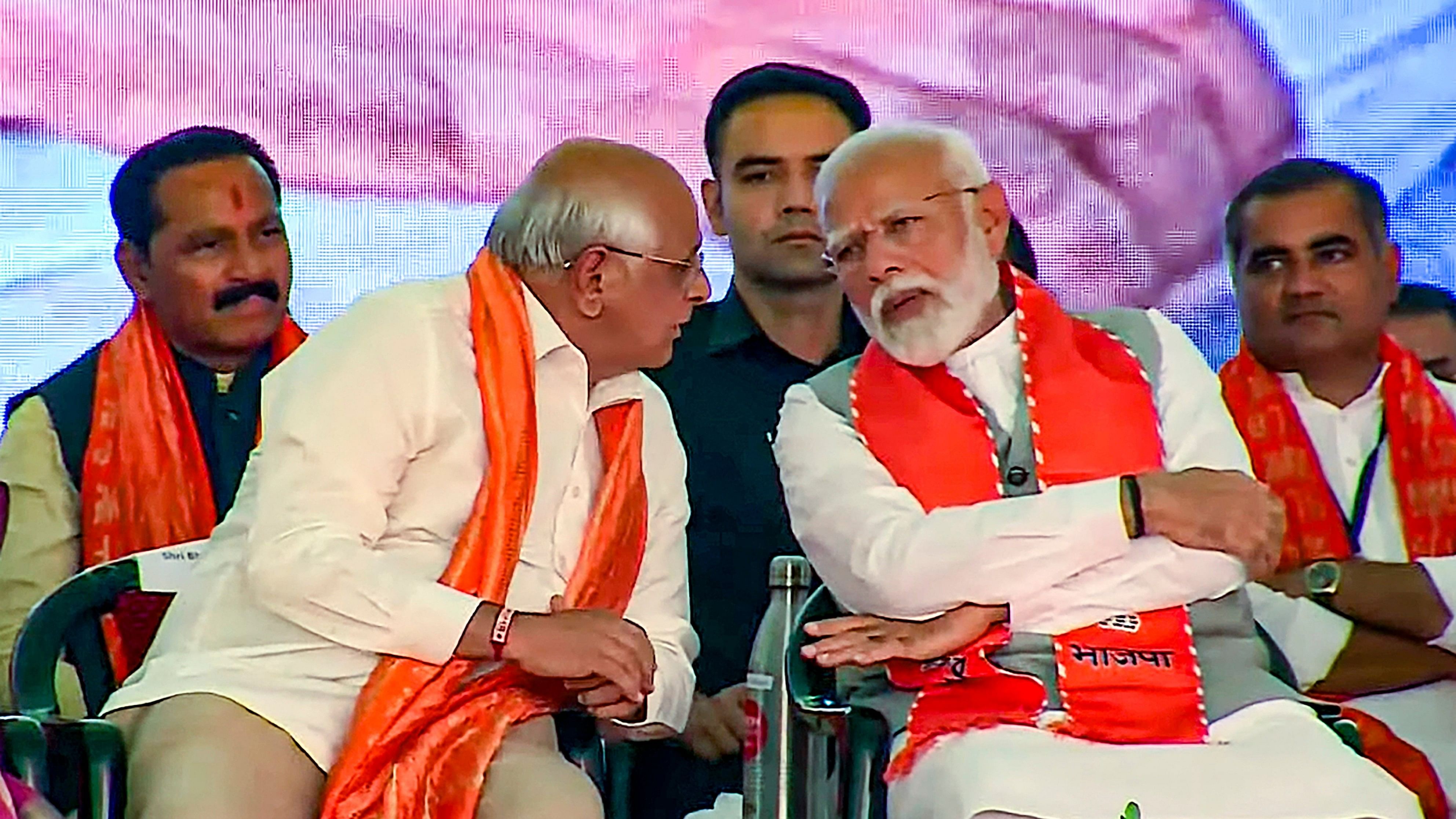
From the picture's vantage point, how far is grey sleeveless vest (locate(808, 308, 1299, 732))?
10.1ft

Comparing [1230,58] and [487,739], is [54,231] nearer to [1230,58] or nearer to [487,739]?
[487,739]

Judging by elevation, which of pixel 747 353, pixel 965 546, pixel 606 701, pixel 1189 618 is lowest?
pixel 606 701

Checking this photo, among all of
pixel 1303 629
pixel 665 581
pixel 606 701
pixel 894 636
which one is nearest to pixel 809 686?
pixel 894 636

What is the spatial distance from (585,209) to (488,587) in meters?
0.58

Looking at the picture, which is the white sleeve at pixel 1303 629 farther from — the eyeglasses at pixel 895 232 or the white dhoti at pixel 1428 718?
the eyeglasses at pixel 895 232

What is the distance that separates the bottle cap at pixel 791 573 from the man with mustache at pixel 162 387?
1.28 metres

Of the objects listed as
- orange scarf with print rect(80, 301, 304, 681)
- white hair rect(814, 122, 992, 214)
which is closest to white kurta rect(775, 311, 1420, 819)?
white hair rect(814, 122, 992, 214)

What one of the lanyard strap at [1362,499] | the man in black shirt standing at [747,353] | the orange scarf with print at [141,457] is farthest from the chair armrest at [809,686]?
the orange scarf with print at [141,457]

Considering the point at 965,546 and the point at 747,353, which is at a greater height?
the point at 747,353

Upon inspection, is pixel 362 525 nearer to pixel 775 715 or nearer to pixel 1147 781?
pixel 775 715

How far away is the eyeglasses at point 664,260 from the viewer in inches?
126

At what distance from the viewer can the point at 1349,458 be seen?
3.92 m

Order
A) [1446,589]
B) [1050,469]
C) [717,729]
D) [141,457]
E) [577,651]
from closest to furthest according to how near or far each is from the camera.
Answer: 1. [577,651]
2. [1050,469]
3. [717,729]
4. [1446,589]
5. [141,457]

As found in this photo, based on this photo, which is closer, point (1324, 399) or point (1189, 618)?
point (1189, 618)
